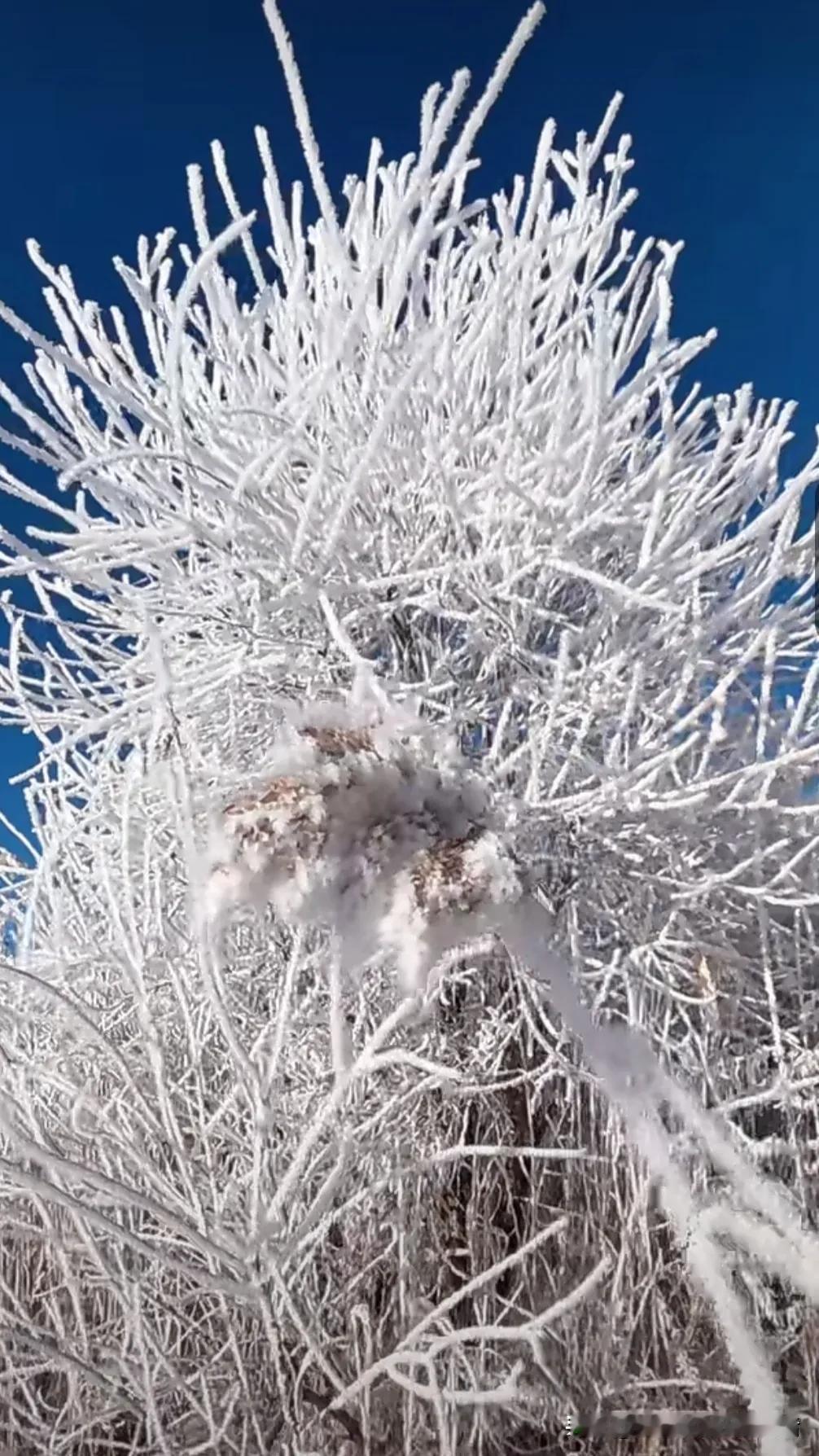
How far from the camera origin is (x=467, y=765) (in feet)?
7.70

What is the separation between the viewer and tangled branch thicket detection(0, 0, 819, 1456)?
2.46m

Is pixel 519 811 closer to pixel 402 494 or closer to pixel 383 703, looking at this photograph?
pixel 402 494

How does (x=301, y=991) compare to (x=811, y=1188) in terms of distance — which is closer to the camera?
(x=811, y=1188)

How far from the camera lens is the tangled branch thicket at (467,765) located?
246cm

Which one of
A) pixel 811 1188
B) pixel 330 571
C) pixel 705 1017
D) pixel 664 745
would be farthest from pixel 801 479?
pixel 811 1188

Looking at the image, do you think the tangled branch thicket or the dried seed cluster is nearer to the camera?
the dried seed cluster

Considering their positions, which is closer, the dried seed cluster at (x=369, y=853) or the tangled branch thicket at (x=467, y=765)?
the dried seed cluster at (x=369, y=853)

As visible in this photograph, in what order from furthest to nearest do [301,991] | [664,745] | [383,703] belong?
1. [301,991]
2. [664,745]
3. [383,703]

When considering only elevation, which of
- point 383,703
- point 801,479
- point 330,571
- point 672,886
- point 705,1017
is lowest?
point 705,1017

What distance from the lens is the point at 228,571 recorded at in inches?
133

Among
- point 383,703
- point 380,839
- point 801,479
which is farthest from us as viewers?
point 801,479

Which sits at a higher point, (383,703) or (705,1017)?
(383,703)

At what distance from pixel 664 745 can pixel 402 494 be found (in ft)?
3.49

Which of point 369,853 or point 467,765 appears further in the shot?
point 467,765
